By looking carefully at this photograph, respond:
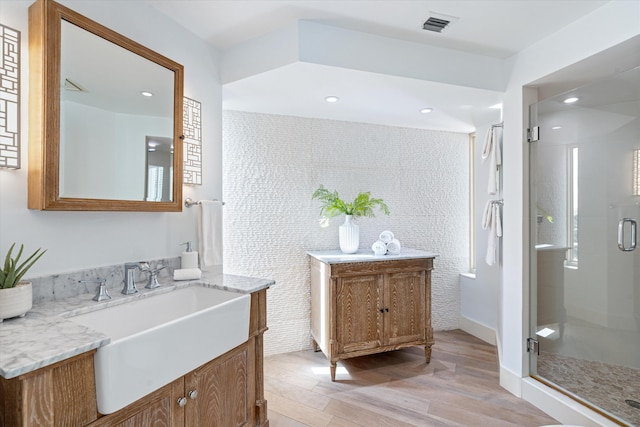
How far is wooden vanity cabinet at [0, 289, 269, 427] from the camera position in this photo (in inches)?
34.7

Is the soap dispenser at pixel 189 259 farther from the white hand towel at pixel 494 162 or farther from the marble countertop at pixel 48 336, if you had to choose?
the white hand towel at pixel 494 162

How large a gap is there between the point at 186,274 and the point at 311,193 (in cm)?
147

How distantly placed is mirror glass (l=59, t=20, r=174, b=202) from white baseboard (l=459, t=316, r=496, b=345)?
301 cm

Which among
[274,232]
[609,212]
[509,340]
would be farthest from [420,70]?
[509,340]

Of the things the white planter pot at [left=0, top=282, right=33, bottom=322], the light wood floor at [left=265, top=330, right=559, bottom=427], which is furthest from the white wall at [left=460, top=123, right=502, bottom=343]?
the white planter pot at [left=0, top=282, right=33, bottom=322]

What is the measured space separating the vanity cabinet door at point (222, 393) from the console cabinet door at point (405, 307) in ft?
4.17

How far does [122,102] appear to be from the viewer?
5.31 ft

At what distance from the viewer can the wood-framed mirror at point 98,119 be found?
131 cm

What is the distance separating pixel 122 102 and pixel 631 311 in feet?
9.42

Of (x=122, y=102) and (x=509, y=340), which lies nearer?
(x=122, y=102)

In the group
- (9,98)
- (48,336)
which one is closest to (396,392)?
(48,336)

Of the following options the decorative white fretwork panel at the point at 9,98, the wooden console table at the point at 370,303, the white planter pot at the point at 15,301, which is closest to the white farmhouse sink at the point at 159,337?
the white planter pot at the point at 15,301

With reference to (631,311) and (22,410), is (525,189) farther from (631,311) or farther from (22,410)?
(22,410)

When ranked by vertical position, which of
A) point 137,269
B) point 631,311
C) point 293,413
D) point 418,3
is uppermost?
point 418,3
